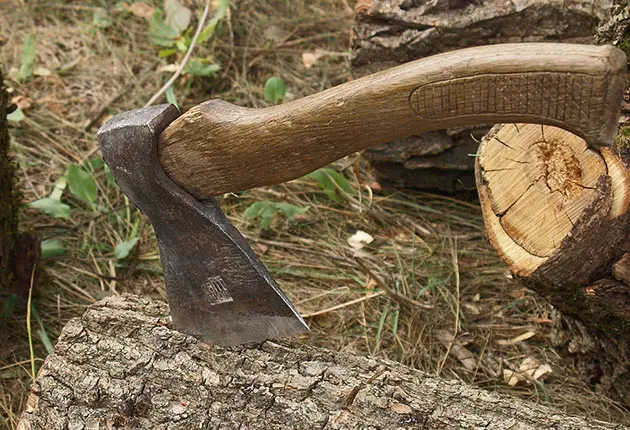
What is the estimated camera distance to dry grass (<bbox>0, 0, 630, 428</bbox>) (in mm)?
2936

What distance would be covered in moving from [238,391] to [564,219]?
1.02 metres

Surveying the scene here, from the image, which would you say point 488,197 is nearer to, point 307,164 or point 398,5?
point 307,164

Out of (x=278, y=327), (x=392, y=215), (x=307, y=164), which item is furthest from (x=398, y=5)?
(x=278, y=327)

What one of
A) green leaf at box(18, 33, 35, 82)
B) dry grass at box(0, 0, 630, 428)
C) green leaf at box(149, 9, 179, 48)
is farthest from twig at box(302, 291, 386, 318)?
green leaf at box(18, 33, 35, 82)

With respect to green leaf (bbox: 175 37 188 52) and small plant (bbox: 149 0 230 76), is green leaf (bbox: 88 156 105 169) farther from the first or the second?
green leaf (bbox: 175 37 188 52)

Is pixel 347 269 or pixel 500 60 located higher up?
pixel 500 60

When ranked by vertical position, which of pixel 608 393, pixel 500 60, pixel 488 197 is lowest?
pixel 608 393

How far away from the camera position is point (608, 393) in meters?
2.70

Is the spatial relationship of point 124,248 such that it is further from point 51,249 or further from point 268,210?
→ point 268,210

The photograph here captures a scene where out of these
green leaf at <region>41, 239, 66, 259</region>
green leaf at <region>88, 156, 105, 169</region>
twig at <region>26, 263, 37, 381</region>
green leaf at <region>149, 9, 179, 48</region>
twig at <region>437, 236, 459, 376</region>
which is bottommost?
twig at <region>437, 236, 459, 376</region>

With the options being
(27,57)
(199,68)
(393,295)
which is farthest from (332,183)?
(27,57)

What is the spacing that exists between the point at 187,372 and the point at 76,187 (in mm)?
1360

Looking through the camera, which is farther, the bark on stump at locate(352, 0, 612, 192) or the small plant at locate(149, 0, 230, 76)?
the small plant at locate(149, 0, 230, 76)

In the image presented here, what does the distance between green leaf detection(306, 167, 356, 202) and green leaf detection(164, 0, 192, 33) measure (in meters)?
1.13
